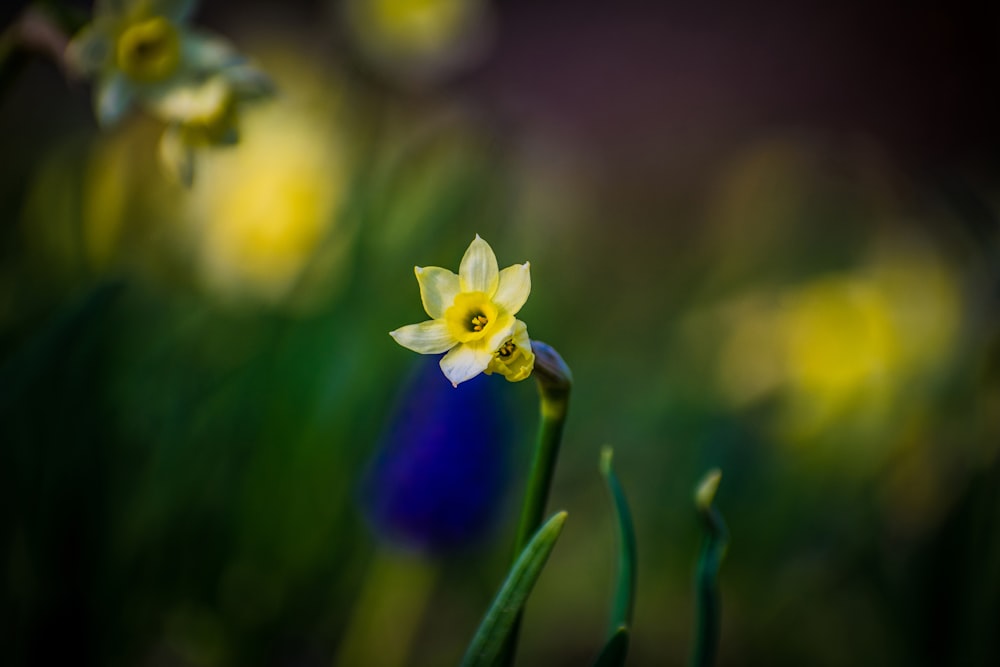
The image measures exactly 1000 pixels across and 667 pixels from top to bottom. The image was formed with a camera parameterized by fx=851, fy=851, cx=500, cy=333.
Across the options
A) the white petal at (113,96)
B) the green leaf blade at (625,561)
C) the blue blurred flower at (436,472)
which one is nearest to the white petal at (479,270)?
the green leaf blade at (625,561)

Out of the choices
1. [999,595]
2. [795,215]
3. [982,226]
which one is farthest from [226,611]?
[795,215]

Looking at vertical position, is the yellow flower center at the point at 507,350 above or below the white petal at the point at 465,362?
above

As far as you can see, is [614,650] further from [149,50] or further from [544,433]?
[149,50]

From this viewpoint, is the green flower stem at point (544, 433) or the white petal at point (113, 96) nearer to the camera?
the green flower stem at point (544, 433)

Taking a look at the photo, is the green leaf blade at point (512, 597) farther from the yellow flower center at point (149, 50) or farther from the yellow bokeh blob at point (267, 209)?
the yellow bokeh blob at point (267, 209)

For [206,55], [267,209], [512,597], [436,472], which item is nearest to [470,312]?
[512,597]

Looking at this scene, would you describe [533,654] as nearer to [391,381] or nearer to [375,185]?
[391,381]
